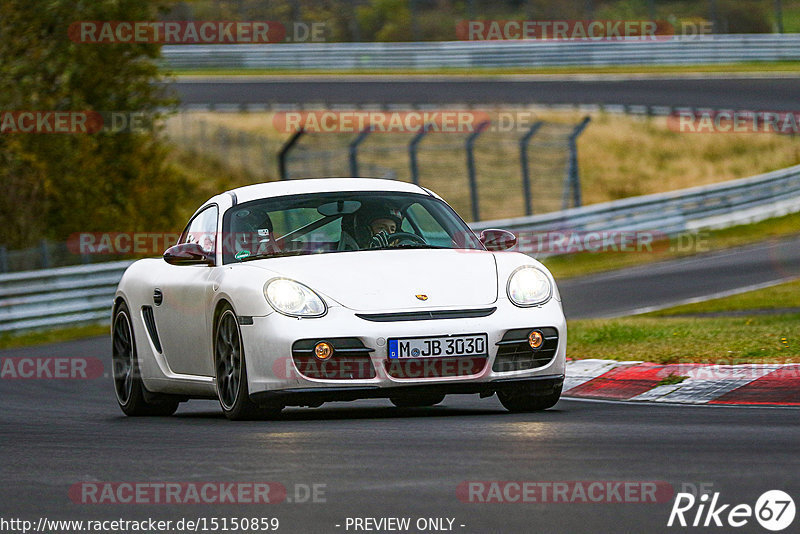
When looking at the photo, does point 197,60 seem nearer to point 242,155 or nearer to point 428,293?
point 242,155

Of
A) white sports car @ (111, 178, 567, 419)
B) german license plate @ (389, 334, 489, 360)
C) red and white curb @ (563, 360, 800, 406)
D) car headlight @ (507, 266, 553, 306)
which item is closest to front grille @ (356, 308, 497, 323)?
white sports car @ (111, 178, 567, 419)

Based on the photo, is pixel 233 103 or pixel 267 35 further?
pixel 267 35

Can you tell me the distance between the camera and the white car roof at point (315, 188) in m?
9.42

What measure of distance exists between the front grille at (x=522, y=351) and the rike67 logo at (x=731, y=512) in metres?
2.80

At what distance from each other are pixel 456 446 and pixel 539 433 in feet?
1.91

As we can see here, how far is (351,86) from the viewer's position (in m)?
43.5

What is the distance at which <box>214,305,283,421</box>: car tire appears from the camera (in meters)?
8.38

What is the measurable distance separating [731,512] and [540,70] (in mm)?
40584

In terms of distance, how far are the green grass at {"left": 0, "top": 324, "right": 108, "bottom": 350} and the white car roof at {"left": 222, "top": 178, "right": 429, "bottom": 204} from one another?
37.1 feet

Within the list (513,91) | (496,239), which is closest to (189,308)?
(496,239)

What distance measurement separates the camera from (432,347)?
8055 mm

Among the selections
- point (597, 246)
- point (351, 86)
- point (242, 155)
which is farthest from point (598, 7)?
point (597, 246)

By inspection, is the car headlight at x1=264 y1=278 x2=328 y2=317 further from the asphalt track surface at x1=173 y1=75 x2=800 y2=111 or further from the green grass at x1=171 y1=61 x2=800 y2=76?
the green grass at x1=171 y1=61 x2=800 y2=76

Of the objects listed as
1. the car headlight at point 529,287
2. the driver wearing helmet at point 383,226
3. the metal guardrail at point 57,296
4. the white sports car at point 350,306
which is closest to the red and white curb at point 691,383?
the white sports car at point 350,306
